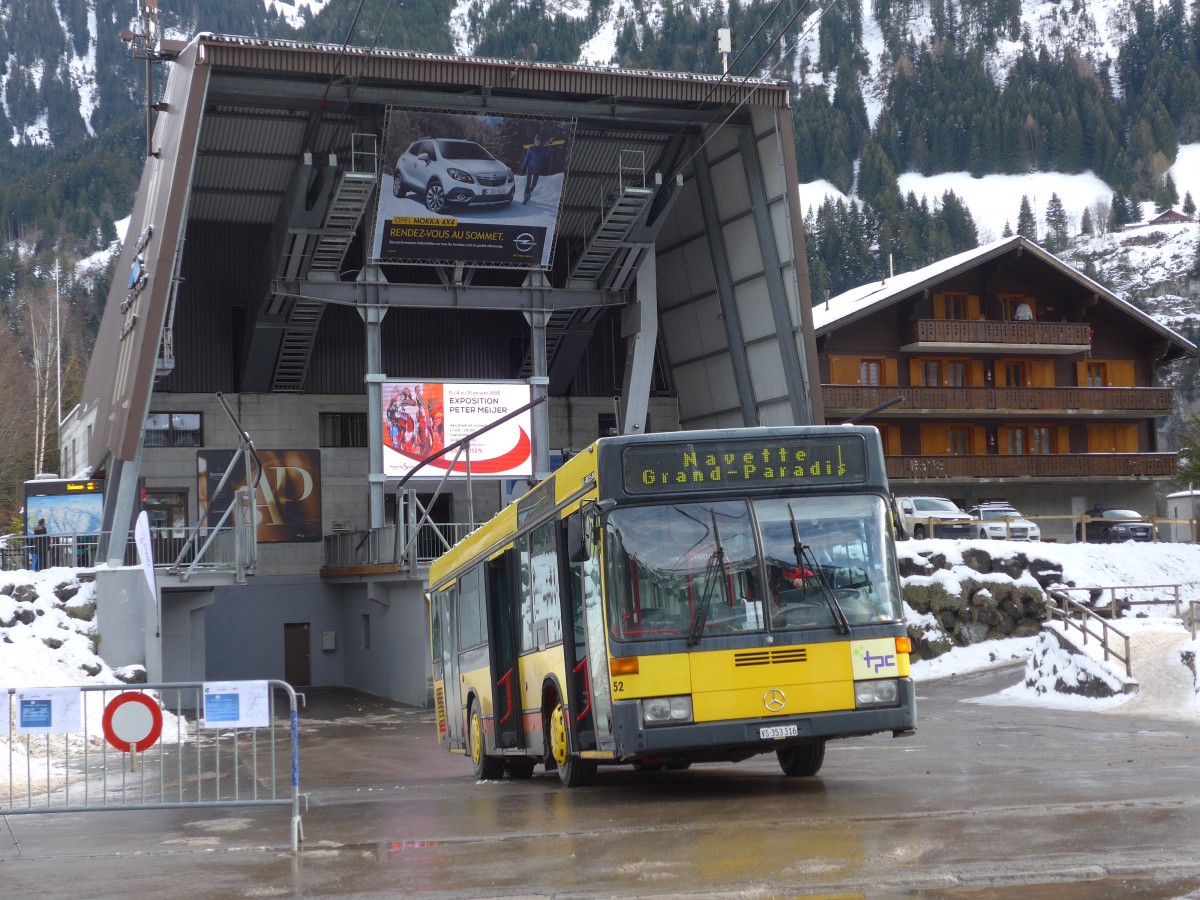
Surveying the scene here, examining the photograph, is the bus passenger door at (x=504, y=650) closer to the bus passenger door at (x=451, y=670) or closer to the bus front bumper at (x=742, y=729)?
the bus passenger door at (x=451, y=670)

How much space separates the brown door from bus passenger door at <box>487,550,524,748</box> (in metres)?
30.1

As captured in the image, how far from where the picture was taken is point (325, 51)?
3328 centimetres

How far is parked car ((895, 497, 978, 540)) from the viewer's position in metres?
40.7

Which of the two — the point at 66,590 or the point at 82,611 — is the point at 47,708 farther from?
the point at 66,590

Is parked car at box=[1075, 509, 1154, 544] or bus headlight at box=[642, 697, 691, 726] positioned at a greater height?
parked car at box=[1075, 509, 1154, 544]

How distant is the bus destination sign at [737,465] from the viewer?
1188 cm

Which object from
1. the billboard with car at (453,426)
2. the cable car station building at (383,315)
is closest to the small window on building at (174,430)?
the cable car station building at (383,315)

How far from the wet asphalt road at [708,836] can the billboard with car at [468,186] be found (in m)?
23.1

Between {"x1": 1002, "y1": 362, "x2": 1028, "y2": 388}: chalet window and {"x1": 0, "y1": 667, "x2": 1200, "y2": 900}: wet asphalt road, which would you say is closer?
{"x1": 0, "y1": 667, "x2": 1200, "y2": 900}: wet asphalt road

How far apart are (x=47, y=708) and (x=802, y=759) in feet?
21.7

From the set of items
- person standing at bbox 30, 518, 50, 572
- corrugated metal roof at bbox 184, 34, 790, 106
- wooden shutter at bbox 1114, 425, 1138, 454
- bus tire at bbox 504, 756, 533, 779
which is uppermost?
corrugated metal roof at bbox 184, 34, 790, 106

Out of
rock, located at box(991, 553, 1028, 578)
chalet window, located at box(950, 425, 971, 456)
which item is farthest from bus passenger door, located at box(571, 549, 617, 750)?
chalet window, located at box(950, 425, 971, 456)

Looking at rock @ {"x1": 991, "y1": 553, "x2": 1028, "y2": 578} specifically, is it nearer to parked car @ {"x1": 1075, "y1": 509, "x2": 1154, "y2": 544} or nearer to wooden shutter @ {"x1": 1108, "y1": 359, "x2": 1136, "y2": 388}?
parked car @ {"x1": 1075, "y1": 509, "x2": 1154, "y2": 544}

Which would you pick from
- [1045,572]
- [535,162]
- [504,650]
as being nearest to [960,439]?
[1045,572]
